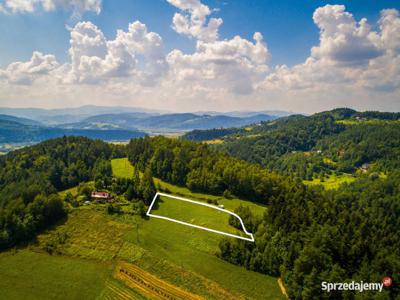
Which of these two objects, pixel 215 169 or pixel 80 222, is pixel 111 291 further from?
pixel 215 169

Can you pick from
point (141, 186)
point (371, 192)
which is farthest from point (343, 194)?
point (141, 186)

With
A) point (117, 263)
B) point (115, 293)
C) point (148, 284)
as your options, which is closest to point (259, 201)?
point (148, 284)

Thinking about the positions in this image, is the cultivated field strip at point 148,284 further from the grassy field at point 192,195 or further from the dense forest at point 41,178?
the grassy field at point 192,195

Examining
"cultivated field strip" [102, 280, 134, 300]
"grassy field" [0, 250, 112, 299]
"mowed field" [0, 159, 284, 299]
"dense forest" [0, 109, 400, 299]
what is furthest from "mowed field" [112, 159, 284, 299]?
"grassy field" [0, 250, 112, 299]

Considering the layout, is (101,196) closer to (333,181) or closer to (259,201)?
(259,201)

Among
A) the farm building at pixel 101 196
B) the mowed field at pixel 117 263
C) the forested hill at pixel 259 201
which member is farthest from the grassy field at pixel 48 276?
the farm building at pixel 101 196

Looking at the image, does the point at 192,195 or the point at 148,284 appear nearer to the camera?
the point at 148,284

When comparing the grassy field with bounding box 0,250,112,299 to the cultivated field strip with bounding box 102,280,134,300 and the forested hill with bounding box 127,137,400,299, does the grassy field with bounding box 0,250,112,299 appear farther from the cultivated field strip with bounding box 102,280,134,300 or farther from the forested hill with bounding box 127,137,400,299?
the forested hill with bounding box 127,137,400,299
